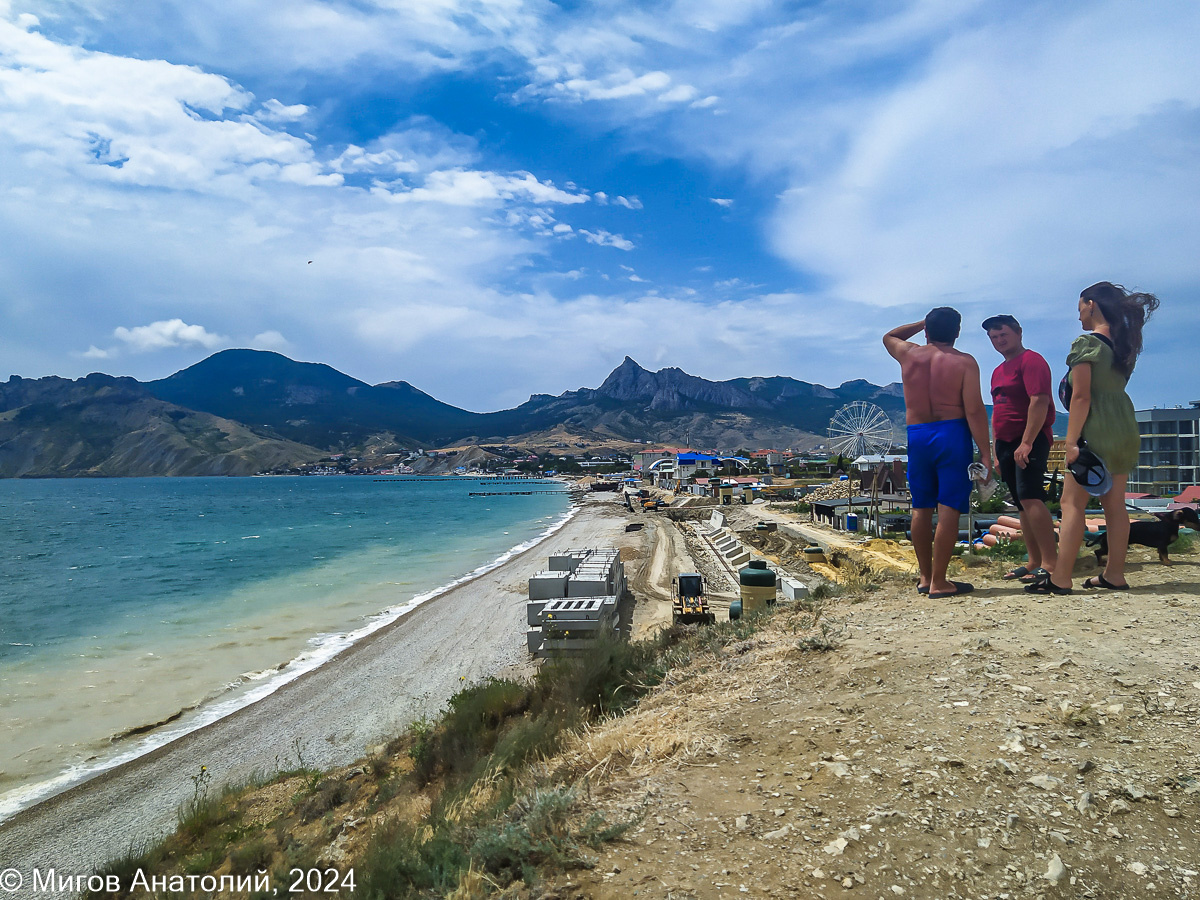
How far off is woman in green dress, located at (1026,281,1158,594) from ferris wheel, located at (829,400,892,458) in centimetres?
5174

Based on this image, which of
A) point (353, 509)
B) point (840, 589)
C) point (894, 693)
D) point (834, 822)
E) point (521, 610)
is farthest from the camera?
point (353, 509)

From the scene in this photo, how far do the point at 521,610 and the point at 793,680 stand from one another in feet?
56.1

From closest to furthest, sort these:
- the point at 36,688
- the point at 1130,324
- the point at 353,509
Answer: the point at 1130,324, the point at 36,688, the point at 353,509

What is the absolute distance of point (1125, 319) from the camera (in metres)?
5.29

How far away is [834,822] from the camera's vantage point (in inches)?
110

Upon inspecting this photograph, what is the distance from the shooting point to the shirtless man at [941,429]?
5.79m

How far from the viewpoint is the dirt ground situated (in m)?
2.46

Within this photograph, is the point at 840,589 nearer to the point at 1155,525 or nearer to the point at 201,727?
the point at 1155,525

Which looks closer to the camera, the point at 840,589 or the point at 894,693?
the point at 894,693

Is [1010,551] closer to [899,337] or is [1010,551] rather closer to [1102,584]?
[1102,584]

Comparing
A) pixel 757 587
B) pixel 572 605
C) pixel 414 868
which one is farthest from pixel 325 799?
pixel 757 587

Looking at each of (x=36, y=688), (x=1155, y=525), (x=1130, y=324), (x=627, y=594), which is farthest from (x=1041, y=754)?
(x=36, y=688)

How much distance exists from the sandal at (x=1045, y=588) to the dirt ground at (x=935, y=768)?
0.36 m

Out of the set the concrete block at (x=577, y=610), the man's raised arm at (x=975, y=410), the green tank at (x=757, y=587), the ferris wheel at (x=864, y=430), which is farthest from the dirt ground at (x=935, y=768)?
the ferris wheel at (x=864, y=430)
